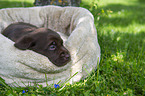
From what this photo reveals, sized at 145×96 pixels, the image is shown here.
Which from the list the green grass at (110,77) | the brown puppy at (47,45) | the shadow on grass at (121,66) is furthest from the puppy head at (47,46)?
the shadow on grass at (121,66)

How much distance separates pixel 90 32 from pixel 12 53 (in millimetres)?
1305

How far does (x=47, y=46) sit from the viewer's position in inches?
93.9

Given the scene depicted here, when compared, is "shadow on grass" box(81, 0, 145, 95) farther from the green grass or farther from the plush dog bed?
the plush dog bed

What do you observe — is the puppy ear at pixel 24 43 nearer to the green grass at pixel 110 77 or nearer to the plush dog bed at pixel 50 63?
the plush dog bed at pixel 50 63

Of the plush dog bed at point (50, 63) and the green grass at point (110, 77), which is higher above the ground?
the plush dog bed at point (50, 63)

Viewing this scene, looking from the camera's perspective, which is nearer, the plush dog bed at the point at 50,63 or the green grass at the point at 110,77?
the green grass at the point at 110,77

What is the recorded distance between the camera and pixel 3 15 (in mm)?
3418

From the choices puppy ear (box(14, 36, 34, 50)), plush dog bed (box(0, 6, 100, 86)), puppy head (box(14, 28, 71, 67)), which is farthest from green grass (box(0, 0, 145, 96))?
puppy ear (box(14, 36, 34, 50))

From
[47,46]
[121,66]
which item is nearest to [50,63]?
[47,46]

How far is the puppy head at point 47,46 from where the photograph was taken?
7.64ft

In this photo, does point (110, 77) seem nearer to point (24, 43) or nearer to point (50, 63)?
point (50, 63)

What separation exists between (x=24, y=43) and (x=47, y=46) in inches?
12.9

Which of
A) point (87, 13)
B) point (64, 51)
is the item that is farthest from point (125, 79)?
point (87, 13)

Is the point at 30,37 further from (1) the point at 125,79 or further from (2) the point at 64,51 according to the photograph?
(1) the point at 125,79
